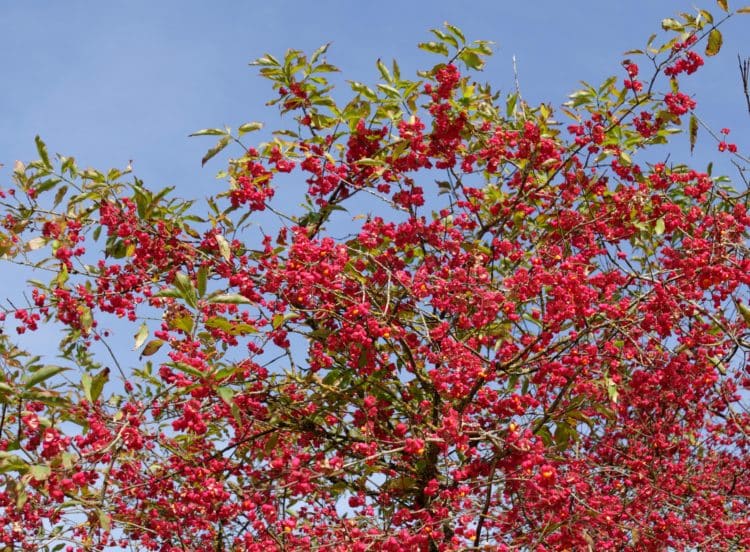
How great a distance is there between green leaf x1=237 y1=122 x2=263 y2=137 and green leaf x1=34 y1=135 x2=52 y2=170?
1.24 m

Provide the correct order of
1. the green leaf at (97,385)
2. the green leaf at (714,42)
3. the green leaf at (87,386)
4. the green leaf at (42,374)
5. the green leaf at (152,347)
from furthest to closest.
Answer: the green leaf at (714,42) < the green leaf at (152,347) < the green leaf at (97,385) < the green leaf at (87,386) < the green leaf at (42,374)

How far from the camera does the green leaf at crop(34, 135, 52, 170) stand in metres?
4.77

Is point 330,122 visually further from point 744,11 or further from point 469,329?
point 744,11

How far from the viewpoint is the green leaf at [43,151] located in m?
4.77

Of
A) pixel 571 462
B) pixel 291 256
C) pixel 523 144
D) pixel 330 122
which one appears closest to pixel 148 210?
pixel 291 256

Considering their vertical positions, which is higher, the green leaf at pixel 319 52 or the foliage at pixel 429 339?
the green leaf at pixel 319 52

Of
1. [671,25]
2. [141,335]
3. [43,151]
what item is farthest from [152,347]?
[671,25]

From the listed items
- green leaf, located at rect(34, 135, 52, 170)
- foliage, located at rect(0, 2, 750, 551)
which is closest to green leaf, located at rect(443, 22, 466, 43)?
foliage, located at rect(0, 2, 750, 551)

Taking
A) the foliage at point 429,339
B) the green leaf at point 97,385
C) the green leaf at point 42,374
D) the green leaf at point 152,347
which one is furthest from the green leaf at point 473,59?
the green leaf at point 42,374

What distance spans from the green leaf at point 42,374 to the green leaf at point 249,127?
277 cm

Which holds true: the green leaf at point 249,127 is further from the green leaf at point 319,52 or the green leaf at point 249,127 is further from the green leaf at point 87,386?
the green leaf at point 87,386

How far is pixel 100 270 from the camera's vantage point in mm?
Result: 5039

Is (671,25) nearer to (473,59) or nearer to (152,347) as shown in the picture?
(473,59)

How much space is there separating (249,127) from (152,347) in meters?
1.77
